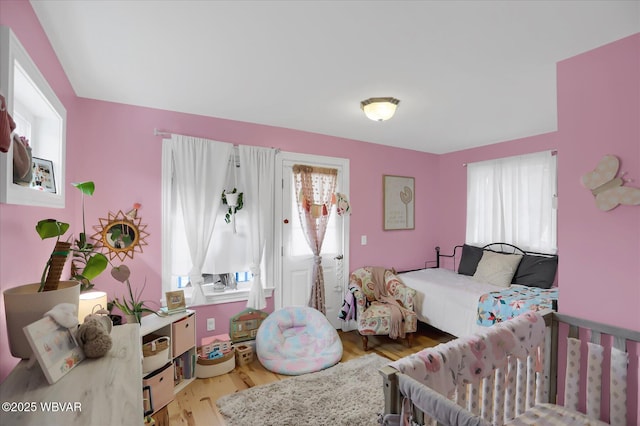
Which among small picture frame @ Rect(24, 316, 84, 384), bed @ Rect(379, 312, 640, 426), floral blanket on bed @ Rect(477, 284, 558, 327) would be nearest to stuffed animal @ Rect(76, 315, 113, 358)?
small picture frame @ Rect(24, 316, 84, 384)

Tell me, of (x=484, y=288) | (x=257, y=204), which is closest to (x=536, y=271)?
(x=484, y=288)

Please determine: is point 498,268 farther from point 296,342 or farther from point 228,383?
point 228,383

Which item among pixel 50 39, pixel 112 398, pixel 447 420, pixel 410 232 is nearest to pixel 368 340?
pixel 410 232

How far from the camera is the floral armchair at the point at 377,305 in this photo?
11.0 feet

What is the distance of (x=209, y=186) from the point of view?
3061 millimetres

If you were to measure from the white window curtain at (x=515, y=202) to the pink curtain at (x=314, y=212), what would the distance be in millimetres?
2157

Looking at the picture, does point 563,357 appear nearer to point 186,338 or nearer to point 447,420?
point 447,420

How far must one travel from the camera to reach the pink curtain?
12.0 ft

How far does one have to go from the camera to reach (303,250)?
3.75 metres

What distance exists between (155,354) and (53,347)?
152 centimetres

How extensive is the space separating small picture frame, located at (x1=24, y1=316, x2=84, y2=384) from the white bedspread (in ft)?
10.8

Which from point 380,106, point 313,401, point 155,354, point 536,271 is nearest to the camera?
point 155,354

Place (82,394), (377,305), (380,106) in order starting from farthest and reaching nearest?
(377,305) < (380,106) < (82,394)

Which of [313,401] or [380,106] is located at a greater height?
[380,106]
